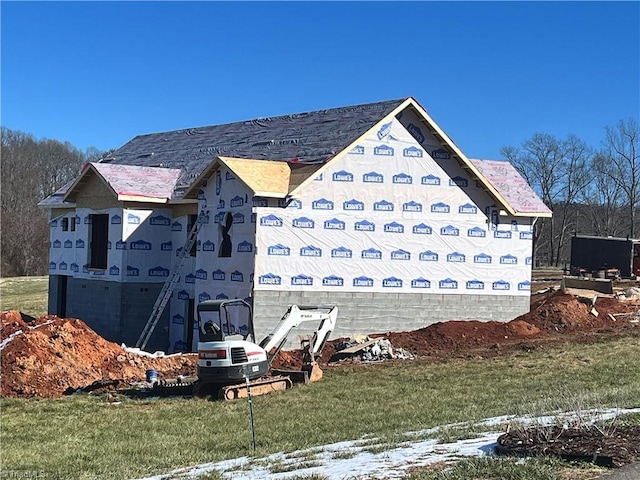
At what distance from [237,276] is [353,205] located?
398 cm

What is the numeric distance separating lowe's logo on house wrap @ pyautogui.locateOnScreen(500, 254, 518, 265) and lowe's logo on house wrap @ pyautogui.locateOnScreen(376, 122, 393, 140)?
5.52 meters

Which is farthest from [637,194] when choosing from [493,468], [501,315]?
[493,468]

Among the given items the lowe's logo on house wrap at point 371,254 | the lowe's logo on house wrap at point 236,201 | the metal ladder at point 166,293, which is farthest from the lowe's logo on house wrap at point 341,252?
the metal ladder at point 166,293

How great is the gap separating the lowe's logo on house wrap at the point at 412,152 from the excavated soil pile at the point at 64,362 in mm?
Result: 8808

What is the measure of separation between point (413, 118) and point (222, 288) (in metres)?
7.74

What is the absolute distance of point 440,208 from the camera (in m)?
24.5

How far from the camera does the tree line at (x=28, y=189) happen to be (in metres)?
67.6

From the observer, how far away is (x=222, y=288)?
914 inches

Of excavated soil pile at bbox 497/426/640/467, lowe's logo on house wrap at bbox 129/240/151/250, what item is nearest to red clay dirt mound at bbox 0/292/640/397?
lowe's logo on house wrap at bbox 129/240/151/250

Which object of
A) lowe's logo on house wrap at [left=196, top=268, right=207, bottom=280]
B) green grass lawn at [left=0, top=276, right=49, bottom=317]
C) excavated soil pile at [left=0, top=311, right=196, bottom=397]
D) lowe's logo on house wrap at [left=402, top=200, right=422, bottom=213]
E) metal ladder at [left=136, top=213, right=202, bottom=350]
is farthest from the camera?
green grass lawn at [left=0, top=276, right=49, bottom=317]

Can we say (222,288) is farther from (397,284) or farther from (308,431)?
(308,431)

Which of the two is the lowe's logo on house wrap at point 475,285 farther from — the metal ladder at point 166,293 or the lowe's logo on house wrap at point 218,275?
the metal ladder at point 166,293

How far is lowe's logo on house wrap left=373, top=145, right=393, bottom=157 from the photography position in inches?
938

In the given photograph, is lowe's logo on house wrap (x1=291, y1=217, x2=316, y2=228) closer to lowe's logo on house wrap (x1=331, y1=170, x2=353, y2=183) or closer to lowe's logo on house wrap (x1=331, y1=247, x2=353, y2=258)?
lowe's logo on house wrap (x1=331, y1=247, x2=353, y2=258)
